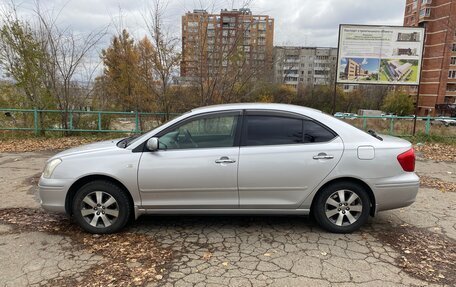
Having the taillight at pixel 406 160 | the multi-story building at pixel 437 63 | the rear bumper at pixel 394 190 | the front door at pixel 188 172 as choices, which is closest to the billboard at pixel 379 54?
the taillight at pixel 406 160

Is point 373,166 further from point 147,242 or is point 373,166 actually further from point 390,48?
point 390,48

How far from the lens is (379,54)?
10.7 metres

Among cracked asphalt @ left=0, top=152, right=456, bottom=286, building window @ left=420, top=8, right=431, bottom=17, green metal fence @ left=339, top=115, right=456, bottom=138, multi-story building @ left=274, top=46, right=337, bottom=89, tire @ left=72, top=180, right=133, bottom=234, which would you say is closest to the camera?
cracked asphalt @ left=0, top=152, right=456, bottom=286

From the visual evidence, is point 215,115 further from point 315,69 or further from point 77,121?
point 315,69

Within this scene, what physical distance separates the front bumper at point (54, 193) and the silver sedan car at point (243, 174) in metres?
0.01

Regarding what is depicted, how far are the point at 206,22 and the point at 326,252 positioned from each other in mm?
8378

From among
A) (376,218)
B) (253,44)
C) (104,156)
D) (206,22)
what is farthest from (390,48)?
(104,156)

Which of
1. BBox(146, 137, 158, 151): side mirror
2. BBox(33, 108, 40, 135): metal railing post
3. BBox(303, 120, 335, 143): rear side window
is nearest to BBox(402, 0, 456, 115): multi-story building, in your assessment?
BBox(33, 108, 40, 135): metal railing post

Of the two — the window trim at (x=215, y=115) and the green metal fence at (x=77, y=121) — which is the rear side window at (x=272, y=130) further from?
the green metal fence at (x=77, y=121)

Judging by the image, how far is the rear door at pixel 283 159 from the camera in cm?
371

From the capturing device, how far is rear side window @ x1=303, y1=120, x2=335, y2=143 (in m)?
3.82

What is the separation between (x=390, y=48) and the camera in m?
10.6

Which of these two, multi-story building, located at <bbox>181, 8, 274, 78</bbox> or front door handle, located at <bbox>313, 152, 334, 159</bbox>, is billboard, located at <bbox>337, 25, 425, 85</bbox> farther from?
front door handle, located at <bbox>313, 152, 334, 159</bbox>

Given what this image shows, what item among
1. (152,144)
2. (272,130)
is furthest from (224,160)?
(152,144)
